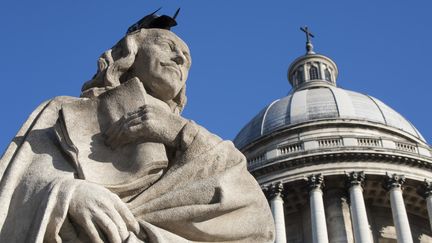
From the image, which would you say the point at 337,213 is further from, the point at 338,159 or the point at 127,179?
the point at 127,179

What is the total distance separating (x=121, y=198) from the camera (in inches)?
140

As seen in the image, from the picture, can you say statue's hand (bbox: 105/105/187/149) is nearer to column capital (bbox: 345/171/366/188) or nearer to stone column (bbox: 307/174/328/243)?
stone column (bbox: 307/174/328/243)

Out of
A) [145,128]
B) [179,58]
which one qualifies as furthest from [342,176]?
[145,128]

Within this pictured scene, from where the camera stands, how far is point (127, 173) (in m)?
3.66

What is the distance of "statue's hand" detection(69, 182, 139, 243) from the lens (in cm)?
326

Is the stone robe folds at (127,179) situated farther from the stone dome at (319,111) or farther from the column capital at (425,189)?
the stone dome at (319,111)

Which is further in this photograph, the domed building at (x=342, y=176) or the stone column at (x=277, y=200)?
the stone column at (x=277, y=200)

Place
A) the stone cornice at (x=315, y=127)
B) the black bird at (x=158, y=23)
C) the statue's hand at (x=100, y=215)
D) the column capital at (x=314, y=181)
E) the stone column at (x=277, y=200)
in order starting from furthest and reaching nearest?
the stone cornice at (x=315, y=127) < the stone column at (x=277, y=200) < the column capital at (x=314, y=181) < the black bird at (x=158, y=23) < the statue's hand at (x=100, y=215)

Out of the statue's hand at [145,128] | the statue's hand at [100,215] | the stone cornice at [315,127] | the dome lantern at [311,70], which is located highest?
the dome lantern at [311,70]

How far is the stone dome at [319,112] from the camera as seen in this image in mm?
44656

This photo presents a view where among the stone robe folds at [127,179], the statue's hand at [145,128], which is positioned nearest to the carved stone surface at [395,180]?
the stone robe folds at [127,179]

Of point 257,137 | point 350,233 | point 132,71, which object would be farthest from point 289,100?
point 132,71

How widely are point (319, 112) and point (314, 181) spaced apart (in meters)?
6.76

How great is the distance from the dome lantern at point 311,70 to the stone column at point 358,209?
13914 mm
